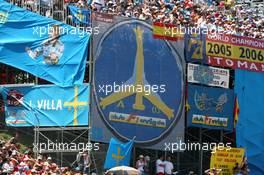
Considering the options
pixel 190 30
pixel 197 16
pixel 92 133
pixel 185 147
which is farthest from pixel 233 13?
pixel 92 133

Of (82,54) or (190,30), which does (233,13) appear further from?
(82,54)

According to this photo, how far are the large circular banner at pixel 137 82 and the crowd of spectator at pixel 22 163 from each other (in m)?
2.89

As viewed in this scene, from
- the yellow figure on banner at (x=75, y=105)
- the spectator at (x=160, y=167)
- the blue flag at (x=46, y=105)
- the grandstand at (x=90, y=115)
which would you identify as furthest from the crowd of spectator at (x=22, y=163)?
the spectator at (x=160, y=167)

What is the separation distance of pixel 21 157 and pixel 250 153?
9.26 meters

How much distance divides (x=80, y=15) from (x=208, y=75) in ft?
16.8

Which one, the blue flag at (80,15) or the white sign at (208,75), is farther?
the white sign at (208,75)

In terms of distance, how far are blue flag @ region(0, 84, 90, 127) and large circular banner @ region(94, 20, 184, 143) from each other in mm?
634

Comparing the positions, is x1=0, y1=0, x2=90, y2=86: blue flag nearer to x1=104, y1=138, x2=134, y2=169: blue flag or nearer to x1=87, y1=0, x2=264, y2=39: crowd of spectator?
x1=87, y1=0, x2=264, y2=39: crowd of spectator

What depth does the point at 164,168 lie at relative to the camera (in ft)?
96.3

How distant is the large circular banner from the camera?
94.7 feet

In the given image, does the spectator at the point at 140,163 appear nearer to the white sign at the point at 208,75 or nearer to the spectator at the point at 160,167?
the spectator at the point at 160,167

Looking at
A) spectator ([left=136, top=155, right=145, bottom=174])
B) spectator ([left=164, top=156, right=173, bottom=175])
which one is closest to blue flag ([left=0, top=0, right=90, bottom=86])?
spectator ([left=136, top=155, right=145, bottom=174])

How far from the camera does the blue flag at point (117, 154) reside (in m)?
28.0

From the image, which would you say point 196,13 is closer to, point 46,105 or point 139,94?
point 139,94
